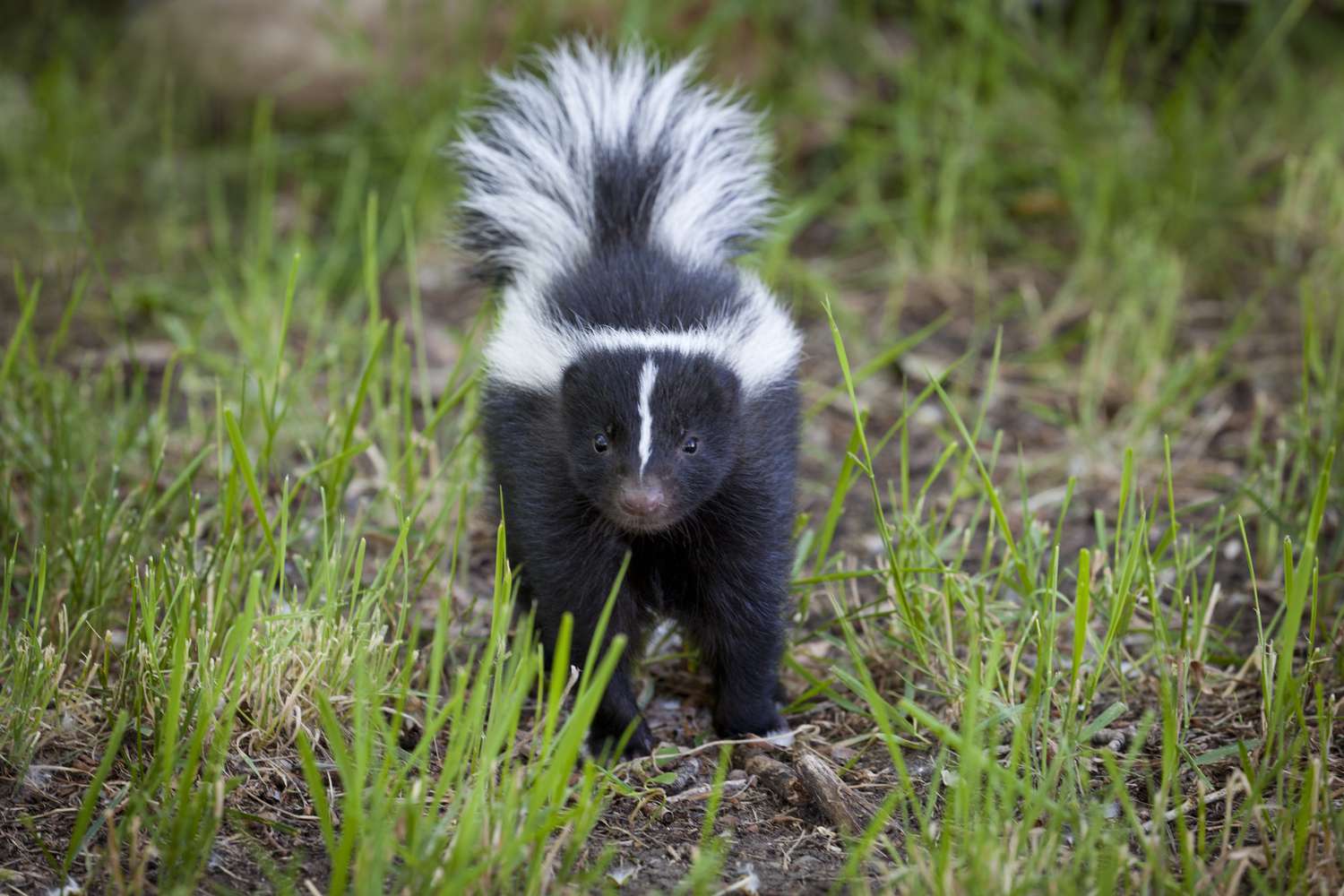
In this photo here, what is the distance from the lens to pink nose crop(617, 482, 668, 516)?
3.09 meters

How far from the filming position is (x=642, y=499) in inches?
121

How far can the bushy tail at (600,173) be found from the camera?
3.87m

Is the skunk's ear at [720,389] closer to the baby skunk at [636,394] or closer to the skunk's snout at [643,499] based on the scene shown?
the baby skunk at [636,394]

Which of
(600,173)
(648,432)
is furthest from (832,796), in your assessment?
(600,173)

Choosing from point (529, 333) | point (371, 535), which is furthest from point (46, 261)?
point (529, 333)

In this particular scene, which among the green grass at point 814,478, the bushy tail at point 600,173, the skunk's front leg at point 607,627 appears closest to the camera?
the green grass at point 814,478

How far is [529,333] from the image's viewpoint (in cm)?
351

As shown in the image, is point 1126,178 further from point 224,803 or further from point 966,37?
point 224,803

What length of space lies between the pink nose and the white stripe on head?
0.05m

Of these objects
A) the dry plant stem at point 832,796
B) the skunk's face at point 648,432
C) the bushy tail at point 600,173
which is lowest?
the dry plant stem at point 832,796

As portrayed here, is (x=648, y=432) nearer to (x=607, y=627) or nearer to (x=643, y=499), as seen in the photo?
(x=643, y=499)

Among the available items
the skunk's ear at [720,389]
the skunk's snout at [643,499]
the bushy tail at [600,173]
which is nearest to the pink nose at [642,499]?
the skunk's snout at [643,499]

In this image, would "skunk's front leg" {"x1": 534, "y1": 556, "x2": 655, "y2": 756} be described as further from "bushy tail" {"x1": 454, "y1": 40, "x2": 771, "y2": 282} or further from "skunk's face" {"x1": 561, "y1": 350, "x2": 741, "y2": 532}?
"bushy tail" {"x1": 454, "y1": 40, "x2": 771, "y2": 282}

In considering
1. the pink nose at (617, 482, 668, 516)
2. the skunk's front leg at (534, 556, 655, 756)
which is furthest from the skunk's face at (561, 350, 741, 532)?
the skunk's front leg at (534, 556, 655, 756)
